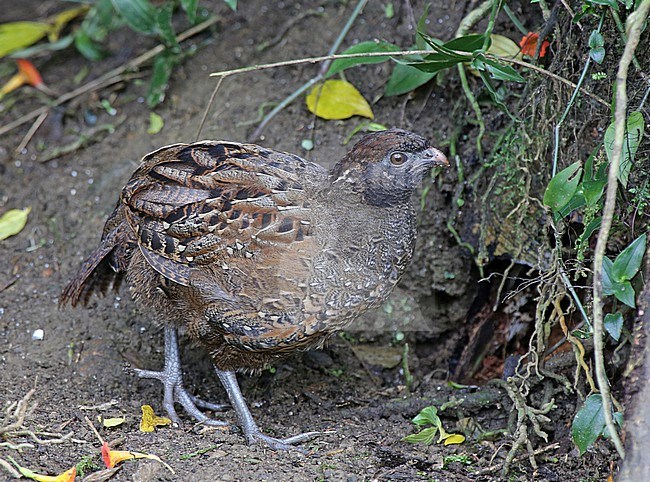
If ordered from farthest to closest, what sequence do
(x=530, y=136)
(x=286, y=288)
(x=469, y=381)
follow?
(x=469, y=381) → (x=530, y=136) → (x=286, y=288)

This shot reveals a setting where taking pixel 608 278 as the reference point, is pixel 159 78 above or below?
below

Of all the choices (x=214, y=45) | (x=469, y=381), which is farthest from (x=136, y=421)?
(x=214, y=45)

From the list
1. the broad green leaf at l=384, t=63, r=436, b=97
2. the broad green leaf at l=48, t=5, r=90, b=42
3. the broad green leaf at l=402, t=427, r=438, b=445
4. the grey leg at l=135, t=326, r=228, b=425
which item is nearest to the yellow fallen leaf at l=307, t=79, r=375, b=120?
the broad green leaf at l=384, t=63, r=436, b=97

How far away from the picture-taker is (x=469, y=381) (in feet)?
14.2

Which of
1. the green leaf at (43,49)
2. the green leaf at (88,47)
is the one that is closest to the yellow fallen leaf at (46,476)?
the green leaf at (88,47)

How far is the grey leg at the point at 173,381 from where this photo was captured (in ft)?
13.0

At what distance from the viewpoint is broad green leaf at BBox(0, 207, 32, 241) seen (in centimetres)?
493

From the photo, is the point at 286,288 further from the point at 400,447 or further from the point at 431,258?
the point at 431,258

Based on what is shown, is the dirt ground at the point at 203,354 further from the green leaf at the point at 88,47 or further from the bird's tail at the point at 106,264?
the bird's tail at the point at 106,264

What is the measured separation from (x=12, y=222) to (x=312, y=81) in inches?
83.7

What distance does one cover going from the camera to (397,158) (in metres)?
3.46

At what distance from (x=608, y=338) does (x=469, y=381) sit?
104cm

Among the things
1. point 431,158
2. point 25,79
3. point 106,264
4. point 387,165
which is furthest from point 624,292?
point 25,79

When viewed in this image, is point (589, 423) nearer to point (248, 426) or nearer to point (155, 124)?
point (248, 426)
